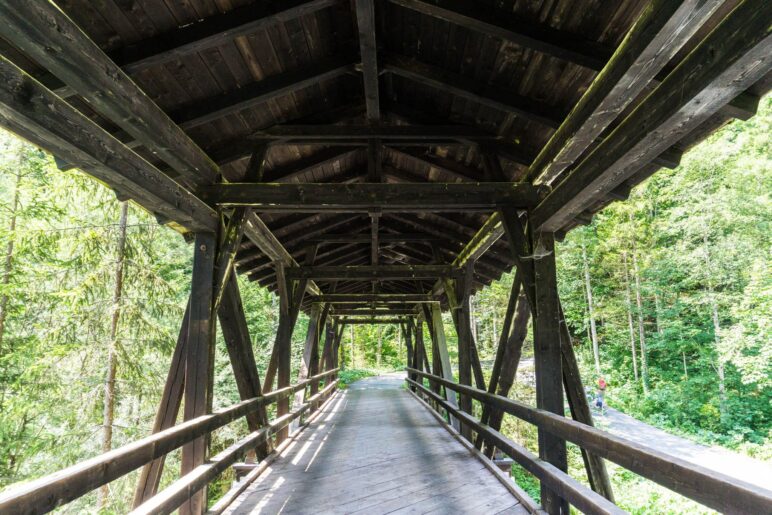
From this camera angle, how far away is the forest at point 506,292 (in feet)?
27.9

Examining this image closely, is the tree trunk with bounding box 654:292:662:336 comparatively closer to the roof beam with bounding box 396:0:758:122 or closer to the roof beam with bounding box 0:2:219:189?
the roof beam with bounding box 396:0:758:122

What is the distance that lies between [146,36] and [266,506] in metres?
3.45

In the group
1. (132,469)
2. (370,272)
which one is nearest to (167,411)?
(132,469)

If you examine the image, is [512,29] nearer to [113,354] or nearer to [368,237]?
[368,237]

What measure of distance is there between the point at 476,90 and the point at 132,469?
351 centimetres

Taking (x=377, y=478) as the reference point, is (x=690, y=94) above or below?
above

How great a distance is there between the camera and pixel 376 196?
418 centimetres

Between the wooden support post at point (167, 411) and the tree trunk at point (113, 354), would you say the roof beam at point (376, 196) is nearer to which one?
the wooden support post at point (167, 411)

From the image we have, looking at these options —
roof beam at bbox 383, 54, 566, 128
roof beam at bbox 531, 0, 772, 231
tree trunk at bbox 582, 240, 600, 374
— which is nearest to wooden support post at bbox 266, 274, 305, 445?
roof beam at bbox 383, 54, 566, 128

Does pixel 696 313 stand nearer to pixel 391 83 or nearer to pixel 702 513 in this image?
pixel 702 513

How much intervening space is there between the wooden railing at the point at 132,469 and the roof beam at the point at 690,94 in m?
2.81

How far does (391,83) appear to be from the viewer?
170 inches

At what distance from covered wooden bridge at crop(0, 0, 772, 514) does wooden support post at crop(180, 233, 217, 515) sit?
0.06 ft

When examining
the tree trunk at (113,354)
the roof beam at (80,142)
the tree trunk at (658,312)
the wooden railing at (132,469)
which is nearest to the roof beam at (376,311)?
the tree trunk at (113,354)
